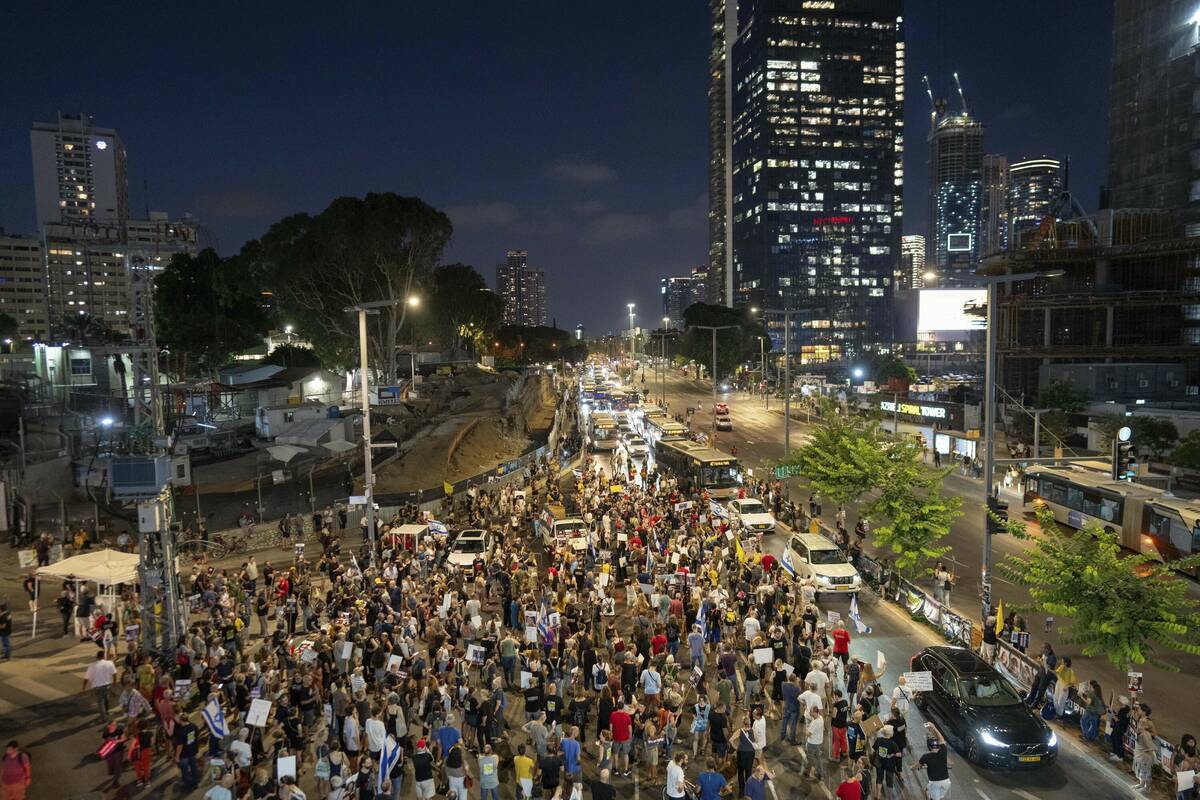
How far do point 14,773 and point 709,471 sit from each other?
27544mm

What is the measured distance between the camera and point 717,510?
2962 centimetres

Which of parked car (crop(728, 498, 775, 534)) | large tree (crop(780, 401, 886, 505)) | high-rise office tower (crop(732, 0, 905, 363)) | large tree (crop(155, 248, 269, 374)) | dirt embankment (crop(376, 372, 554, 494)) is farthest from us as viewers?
high-rise office tower (crop(732, 0, 905, 363))

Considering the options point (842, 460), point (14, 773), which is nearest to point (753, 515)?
point (842, 460)

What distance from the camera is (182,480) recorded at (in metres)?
16.8

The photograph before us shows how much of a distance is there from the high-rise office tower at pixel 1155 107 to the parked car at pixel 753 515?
188 ft

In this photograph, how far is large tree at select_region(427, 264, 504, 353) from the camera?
81.9 metres

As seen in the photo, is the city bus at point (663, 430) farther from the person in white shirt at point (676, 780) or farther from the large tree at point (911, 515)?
the person in white shirt at point (676, 780)

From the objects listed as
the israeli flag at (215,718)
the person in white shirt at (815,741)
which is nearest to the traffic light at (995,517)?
the person in white shirt at (815,741)

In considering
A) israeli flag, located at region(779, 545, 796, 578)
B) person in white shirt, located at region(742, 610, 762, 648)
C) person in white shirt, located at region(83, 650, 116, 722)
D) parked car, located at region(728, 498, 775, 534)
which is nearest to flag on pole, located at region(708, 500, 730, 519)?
parked car, located at region(728, 498, 775, 534)

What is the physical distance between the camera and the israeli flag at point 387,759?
10.8 metres

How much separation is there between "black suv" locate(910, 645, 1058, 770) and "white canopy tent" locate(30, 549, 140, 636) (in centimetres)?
1881

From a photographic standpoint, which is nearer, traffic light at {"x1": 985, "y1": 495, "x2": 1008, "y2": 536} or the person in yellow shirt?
the person in yellow shirt

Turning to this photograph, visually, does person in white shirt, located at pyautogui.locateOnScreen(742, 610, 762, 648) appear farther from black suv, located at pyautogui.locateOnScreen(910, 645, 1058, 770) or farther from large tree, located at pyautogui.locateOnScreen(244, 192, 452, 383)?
large tree, located at pyautogui.locateOnScreen(244, 192, 452, 383)

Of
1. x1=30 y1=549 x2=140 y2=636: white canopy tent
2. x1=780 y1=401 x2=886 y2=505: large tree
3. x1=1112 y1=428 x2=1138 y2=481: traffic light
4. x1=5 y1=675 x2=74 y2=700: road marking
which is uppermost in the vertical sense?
x1=1112 y1=428 x2=1138 y2=481: traffic light
